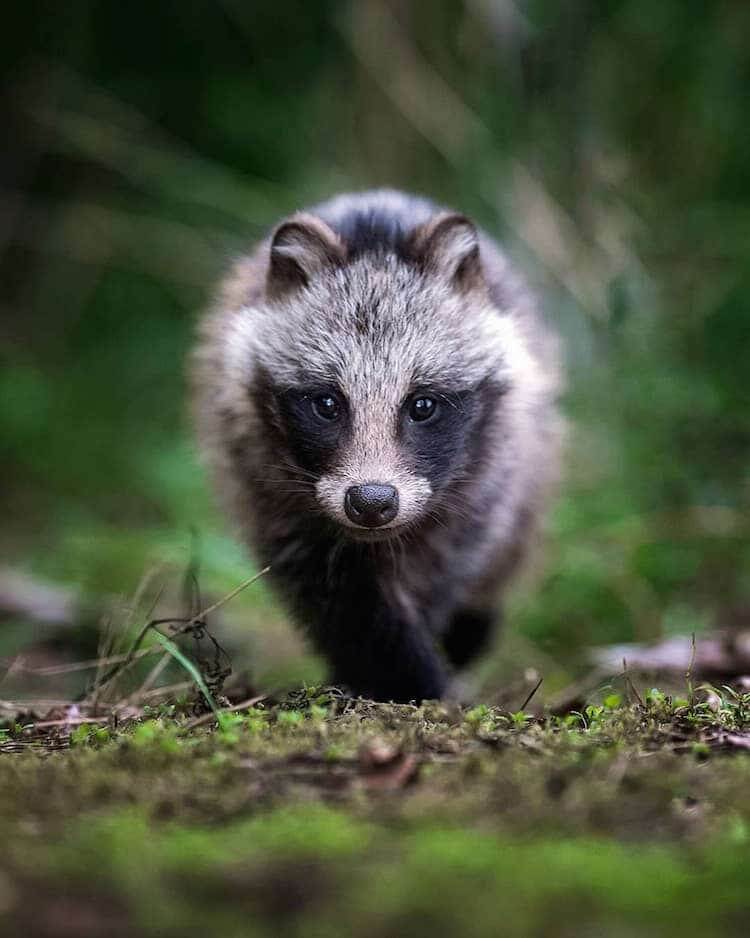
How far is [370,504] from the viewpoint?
14.3ft

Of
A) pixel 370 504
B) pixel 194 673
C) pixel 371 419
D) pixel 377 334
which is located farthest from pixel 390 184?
pixel 194 673

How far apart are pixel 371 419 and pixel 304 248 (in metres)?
0.87

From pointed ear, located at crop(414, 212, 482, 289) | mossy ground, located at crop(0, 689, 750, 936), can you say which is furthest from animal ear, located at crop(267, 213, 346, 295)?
mossy ground, located at crop(0, 689, 750, 936)

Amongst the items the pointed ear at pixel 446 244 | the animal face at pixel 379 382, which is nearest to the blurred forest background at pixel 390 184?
the animal face at pixel 379 382

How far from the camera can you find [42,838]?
2.26 metres

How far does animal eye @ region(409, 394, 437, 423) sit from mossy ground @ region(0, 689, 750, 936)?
5.90 feet

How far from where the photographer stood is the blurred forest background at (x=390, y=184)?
6949mm

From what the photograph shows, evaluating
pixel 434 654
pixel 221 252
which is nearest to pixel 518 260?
pixel 221 252

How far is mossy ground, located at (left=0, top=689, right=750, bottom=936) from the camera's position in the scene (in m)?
1.95

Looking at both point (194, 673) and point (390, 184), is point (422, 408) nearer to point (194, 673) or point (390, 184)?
point (194, 673)

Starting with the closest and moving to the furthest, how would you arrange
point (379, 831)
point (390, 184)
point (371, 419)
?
point (379, 831) < point (371, 419) < point (390, 184)

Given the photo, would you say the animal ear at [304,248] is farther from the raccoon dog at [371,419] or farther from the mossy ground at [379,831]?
the mossy ground at [379,831]

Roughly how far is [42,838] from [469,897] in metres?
0.85

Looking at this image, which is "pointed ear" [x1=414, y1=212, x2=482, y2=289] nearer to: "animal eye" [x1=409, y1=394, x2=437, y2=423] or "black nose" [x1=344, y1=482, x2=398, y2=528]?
"animal eye" [x1=409, y1=394, x2=437, y2=423]
